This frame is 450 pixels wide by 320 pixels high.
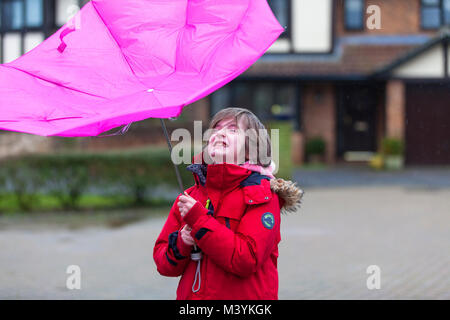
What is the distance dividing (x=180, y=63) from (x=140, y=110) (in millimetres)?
450

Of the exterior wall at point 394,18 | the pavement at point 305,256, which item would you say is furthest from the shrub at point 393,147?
the pavement at point 305,256

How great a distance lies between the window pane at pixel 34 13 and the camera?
2127 cm

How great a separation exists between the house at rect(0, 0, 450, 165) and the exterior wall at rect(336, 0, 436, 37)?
0.04 m

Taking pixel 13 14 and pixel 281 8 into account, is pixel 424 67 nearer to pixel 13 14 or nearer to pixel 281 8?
pixel 281 8

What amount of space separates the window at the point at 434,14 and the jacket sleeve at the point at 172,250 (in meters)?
21.6

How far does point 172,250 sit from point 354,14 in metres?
21.0

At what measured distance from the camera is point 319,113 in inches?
855

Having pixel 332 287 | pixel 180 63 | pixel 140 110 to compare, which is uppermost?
pixel 180 63

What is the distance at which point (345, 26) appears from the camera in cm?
2219

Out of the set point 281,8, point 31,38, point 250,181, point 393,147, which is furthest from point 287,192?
point 31,38

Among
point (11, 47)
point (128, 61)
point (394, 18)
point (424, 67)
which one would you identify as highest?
point (394, 18)

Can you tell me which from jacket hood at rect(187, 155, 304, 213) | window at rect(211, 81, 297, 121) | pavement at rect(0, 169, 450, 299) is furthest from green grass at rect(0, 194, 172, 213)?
window at rect(211, 81, 297, 121)

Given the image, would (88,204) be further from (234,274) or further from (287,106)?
(287,106)

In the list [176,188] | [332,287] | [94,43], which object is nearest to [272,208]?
[94,43]
